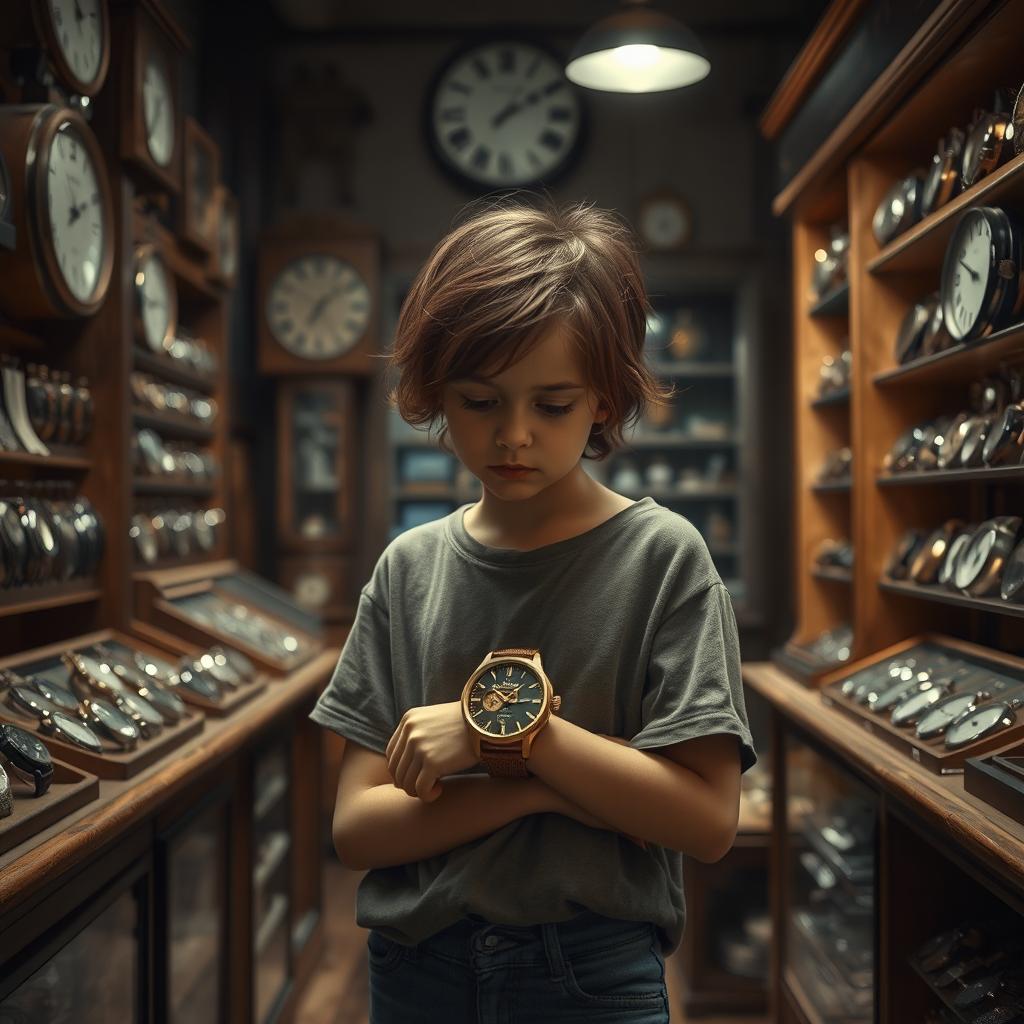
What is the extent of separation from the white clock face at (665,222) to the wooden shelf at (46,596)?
3.73m

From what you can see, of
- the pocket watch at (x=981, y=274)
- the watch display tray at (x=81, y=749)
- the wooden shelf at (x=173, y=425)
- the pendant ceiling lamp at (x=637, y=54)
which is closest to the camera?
the watch display tray at (x=81, y=749)

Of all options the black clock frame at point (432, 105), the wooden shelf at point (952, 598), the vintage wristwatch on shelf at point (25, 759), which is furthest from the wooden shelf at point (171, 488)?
the black clock frame at point (432, 105)

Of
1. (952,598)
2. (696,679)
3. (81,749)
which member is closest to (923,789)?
(952,598)

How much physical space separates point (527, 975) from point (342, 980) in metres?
2.76

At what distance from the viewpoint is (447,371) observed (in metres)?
1.18

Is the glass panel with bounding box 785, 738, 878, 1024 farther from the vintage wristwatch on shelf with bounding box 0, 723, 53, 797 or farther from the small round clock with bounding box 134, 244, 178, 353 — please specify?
the small round clock with bounding box 134, 244, 178, 353

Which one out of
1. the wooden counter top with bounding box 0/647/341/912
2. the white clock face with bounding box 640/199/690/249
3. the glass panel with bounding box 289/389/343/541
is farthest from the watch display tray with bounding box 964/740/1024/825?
the white clock face with bounding box 640/199/690/249

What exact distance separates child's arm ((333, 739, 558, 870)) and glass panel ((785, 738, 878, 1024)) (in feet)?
4.68

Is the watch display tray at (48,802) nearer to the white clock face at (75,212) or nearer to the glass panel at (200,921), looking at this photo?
the glass panel at (200,921)

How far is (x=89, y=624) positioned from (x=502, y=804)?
179 centimetres

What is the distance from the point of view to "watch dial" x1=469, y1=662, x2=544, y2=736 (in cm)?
112

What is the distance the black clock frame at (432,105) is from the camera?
18.7 feet

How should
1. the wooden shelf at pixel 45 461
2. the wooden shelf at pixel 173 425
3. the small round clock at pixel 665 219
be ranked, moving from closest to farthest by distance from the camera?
1. the wooden shelf at pixel 45 461
2. the wooden shelf at pixel 173 425
3. the small round clock at pixel 665 219

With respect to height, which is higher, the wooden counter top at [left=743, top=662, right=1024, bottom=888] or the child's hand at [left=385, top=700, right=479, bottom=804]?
the child's hand at [left=385, top=700, right=479, bottom=804]
